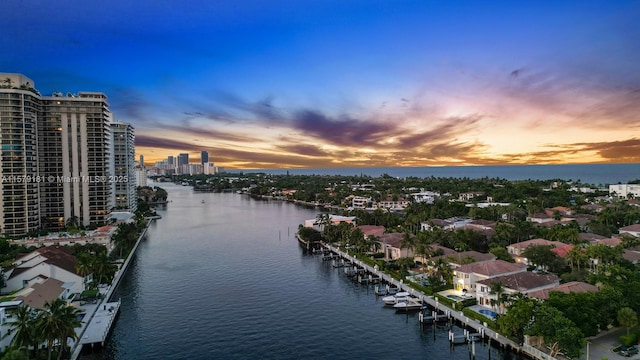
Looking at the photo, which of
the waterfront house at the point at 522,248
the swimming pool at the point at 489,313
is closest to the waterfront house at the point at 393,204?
the waterfront house at the point at 522,248

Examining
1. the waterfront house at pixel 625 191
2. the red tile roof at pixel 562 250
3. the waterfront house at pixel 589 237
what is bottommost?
the red tile roof at pixel 562 250

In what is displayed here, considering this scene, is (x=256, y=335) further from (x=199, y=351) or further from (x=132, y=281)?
(x=132, y=281)

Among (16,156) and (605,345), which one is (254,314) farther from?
(16,156)

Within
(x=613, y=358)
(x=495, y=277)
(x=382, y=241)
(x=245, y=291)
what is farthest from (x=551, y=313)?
(x=382, y=241)

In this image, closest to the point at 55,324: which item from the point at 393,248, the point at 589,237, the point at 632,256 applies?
the point at 393,248

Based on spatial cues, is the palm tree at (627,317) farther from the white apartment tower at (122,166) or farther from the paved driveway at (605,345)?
the white apartment tower at (122,166)

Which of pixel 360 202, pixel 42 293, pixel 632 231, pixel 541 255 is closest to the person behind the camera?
pixel 42 293

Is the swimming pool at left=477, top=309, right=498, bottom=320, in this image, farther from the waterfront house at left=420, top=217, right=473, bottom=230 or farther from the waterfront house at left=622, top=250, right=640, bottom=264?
the waterfront house at left=420, top=217, right=473, bottom=230
